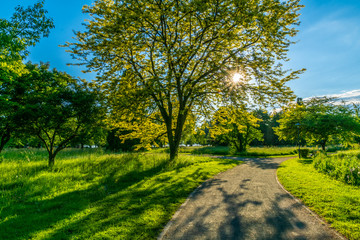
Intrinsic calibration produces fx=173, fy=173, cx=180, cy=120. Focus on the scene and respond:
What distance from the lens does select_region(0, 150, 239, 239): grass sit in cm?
420

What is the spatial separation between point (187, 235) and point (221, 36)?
419 inches

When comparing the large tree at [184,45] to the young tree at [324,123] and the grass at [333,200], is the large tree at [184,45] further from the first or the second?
the young tree at [324,123]

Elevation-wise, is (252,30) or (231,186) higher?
(252,30)

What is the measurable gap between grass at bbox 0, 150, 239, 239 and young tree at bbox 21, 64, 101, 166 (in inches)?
83.6

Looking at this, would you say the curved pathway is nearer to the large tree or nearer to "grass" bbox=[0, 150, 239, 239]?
"grass" bbox=[0, 150, 239, 239]

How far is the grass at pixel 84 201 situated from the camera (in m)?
4.20

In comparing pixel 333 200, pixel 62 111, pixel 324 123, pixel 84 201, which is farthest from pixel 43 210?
pixel 324 123

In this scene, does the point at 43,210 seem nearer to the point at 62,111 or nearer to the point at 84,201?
the point at 84,201

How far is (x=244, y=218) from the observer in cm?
486

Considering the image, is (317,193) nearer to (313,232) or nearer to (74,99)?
(313,232)

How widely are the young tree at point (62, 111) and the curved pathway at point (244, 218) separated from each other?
326 inches

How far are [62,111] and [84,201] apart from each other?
642cm

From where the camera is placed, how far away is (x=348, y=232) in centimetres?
400

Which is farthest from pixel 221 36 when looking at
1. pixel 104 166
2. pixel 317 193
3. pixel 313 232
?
pixel 104 166
